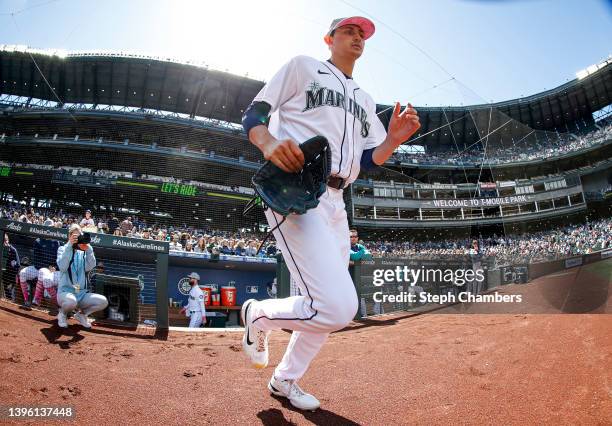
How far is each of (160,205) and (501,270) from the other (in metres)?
21.9

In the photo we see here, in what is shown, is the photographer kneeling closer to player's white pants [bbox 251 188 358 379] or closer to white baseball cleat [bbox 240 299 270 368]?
white baseball cleat [bbox 240 299 270 368]

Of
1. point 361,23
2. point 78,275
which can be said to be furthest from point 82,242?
point 361,23

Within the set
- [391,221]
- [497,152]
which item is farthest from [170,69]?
[497,152]

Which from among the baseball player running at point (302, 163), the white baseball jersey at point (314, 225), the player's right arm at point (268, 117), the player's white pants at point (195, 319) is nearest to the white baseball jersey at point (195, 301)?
the player's white pants at point (195, 319)

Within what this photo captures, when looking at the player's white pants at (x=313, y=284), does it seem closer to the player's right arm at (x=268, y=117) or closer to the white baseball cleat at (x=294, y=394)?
the white baseball cleat at (x=294, y=394)

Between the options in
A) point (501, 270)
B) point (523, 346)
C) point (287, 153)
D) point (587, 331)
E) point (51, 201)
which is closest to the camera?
point (287, 153)

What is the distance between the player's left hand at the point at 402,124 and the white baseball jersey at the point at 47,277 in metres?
6.28

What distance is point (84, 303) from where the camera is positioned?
17.1 feet

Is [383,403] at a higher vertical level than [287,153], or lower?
lower

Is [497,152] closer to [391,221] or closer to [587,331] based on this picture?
[391,221]

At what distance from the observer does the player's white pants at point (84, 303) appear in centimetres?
491

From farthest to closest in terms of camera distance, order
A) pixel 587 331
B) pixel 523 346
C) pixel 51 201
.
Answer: pixel 51 201 → pixel 587 331 → pixel 523 346

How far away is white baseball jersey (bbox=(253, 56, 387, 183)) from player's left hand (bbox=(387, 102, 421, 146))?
0.29 meters

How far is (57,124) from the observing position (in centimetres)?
2806
